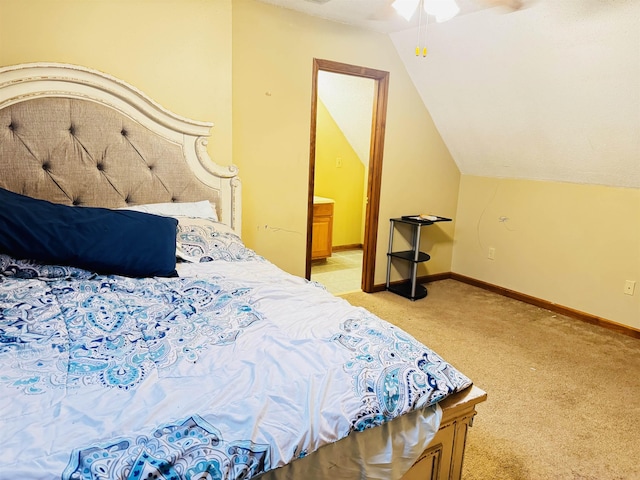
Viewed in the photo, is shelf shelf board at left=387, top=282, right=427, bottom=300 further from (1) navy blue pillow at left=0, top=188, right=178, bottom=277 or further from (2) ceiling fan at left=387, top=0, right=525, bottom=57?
(1) navy blue pillow at left=0, top=188, right=178, bottom=277

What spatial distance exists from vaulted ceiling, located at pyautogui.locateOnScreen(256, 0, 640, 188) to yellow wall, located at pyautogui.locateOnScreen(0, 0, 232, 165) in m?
0.58

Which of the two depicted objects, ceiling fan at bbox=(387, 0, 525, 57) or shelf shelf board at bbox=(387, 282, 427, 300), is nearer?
ceiling fan at bbox=(387, 0, 525, 57)

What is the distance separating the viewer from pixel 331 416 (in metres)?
1.04

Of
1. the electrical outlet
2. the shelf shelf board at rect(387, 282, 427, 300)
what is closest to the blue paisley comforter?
the shelf shelf board at rect(387, 282, 427, 300)

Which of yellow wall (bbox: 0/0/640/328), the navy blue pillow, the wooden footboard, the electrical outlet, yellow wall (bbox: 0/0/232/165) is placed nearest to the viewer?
the wooden footboard

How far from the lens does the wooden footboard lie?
1283 mm

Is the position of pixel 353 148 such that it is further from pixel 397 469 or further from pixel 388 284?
pixel 397 469

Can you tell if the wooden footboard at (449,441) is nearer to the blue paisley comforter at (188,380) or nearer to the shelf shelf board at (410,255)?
the blue paisley comforter at (188,380)

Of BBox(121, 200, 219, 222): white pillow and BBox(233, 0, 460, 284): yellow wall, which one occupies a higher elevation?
BBox(233, 0, 460, 284): yellow wall

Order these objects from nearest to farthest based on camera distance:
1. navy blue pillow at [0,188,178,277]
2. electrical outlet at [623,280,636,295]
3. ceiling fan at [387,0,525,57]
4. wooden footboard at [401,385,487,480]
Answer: wooden footboard at [401,385,487,480] < navy blue pillow at [0,188,178,277] < ceiling fan at [387,0,525,57] < electrical outlet at [623,280,636,295]

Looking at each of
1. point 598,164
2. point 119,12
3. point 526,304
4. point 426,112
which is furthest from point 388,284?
point 119,12

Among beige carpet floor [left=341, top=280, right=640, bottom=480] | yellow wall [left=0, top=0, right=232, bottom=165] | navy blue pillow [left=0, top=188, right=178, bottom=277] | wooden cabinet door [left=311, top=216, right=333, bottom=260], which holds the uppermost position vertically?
yellow wall [left=0, top=0, right=232, bottom=165]

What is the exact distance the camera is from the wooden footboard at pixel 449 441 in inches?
50.5

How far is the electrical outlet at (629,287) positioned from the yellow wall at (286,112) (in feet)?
6.03
